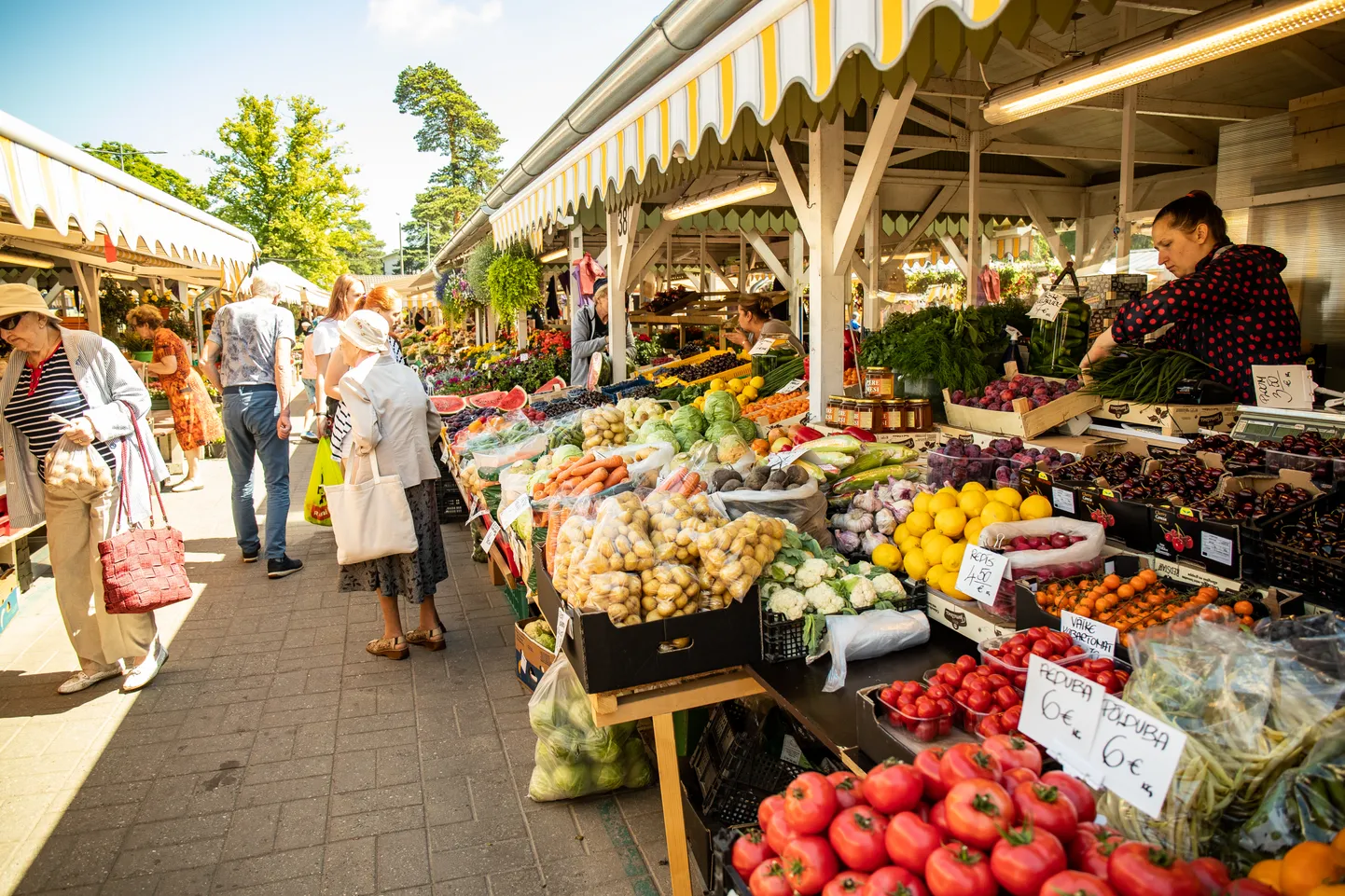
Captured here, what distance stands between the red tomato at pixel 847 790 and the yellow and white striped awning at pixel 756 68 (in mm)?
1645

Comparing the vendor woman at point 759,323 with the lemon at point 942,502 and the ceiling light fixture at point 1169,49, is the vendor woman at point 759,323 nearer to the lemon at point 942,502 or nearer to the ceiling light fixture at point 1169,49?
the ceiling light fixture at point 1169,49

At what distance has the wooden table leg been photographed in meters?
2.47

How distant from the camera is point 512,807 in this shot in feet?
10.1

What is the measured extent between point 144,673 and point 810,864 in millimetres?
4176

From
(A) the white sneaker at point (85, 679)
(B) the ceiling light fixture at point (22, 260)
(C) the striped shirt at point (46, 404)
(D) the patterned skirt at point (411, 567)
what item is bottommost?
(A) the white sneaker at point (85, 679)

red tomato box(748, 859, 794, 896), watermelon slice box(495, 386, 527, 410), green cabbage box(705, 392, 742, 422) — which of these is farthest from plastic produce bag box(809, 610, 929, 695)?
watermelon slice box(495, 386, 527, 410)

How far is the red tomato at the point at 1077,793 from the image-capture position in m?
1.37

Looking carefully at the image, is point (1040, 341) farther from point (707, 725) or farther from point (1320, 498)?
point (707, 725)

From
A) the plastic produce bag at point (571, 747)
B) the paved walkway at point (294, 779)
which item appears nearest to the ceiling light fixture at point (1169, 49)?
the plastic produce bag at point (571, 747)

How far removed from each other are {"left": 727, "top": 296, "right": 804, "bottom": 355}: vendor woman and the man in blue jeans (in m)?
3.78

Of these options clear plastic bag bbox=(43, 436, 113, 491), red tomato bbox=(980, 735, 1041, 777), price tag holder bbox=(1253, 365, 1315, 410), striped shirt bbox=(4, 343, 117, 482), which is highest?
striped shirt bbox=(4, 343, 117, 482)

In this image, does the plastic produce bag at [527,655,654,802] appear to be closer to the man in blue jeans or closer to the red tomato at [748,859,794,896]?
the red tomato at [748,859,794,896]

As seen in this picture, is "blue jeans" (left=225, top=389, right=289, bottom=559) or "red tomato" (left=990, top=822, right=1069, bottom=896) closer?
"red tomato" (left=990, top=822, right=1069, bottom=896)

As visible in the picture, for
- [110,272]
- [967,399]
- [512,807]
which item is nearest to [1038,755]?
[512,807]
